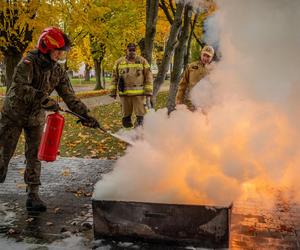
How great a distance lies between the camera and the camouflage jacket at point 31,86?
17.9 ft

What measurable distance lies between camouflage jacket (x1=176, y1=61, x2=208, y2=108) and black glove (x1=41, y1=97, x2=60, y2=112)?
3.33m

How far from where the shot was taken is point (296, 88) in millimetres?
5230

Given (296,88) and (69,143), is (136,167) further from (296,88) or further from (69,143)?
(69,143)


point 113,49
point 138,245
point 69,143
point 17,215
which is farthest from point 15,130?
point 113,49

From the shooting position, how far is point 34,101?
5496mm

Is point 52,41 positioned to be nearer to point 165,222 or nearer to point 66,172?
point 165,222

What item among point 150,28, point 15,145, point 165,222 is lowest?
point 165,222

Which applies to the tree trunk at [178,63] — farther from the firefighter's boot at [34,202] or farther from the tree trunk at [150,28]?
the firefighter's boot at [34,202]

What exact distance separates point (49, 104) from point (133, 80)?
14.4ft

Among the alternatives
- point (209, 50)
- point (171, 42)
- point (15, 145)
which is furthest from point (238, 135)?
point (171, 42)

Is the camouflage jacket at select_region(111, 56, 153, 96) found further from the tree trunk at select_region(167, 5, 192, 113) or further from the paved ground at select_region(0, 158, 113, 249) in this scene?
the tree trunk at select_region(167, 5, 192, 113)

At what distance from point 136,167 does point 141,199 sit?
0.42 m

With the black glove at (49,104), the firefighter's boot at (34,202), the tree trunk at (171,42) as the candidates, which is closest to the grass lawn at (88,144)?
the tree trunk at (171,42)

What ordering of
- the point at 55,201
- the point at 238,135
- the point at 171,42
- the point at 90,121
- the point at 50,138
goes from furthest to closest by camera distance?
the point at 171,42
the point at 55,201
the point at 90,121
the point at 50,138
the point at 238,135
